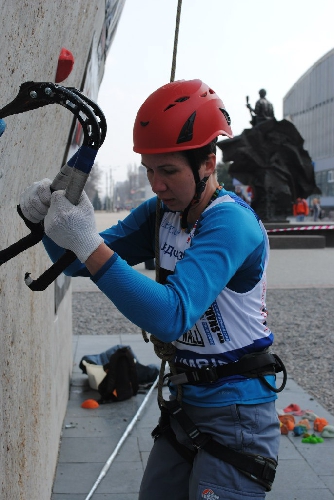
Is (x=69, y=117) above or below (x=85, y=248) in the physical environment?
above

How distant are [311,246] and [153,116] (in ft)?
64.8

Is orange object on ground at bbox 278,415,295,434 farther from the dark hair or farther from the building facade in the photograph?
the building facade

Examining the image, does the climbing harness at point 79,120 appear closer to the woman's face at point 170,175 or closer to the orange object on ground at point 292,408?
the woman's face at point 170,175

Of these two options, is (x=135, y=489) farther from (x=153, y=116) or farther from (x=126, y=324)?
(x=126, y=324)

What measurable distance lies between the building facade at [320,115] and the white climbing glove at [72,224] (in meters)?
70.8

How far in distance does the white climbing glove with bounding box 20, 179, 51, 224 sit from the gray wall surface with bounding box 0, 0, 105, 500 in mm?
237

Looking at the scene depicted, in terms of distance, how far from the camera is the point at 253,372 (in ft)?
7.24

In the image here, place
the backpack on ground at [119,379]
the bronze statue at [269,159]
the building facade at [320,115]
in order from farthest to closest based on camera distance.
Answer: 1. the building facade at [320,115]
2. the bronze statue at [269,159]
3. the backpack on ground at [119,379]

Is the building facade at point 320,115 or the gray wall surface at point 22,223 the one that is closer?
the gray wall surface at point 22,223

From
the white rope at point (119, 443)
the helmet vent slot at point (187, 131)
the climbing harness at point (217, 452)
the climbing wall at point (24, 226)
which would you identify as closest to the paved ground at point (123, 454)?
the white rope at point (119, 443)

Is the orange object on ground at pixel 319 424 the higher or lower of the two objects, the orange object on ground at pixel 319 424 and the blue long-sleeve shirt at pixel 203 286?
the lower

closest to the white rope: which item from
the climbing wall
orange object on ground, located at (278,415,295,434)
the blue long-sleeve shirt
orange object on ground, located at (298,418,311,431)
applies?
the climbing wall

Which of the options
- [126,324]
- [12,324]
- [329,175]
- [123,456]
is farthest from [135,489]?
[329,175]

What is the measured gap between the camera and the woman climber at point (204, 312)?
1.85 m
